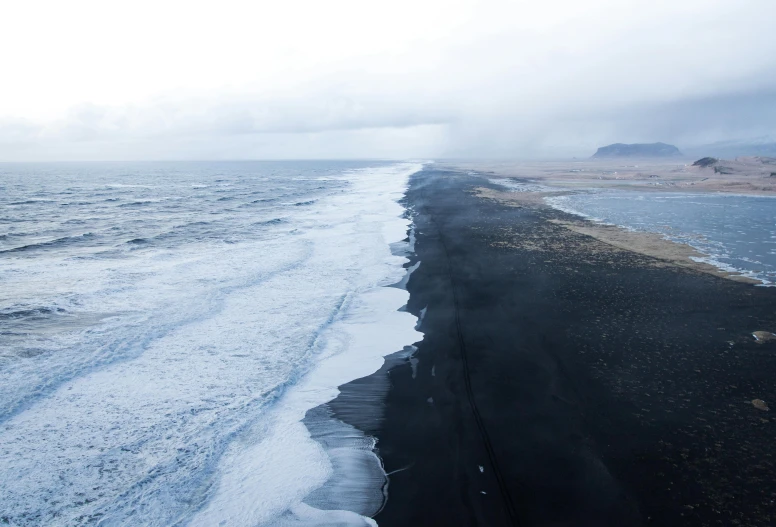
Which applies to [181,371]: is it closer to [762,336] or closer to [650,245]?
[762,336]

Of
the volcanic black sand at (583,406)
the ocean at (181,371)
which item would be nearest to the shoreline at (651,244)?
the volcanic black sand at (583,406)

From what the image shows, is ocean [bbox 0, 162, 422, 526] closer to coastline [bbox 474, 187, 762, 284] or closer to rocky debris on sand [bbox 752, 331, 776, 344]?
A: rocky debris on sand [bbox 752, 331, 776, 344]

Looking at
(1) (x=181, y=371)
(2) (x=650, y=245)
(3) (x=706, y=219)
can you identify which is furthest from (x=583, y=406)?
(3) (x=706, y=219)

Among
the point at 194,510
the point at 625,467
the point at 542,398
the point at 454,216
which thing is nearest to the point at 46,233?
the point at 454,216

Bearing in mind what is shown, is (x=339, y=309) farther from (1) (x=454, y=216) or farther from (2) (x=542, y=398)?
(1) (x=454, y=216)

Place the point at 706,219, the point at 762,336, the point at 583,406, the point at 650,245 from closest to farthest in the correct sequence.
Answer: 1. the point at 583,406
2. the point at 762,336
3. the point at 650,245
4. the point at 706,219

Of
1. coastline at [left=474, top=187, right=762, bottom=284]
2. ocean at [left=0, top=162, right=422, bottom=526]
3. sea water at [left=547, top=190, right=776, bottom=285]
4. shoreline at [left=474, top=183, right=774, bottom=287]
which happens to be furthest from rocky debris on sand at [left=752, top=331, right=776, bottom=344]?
ocean at [left=0, top=162, right=422, bottom=526]

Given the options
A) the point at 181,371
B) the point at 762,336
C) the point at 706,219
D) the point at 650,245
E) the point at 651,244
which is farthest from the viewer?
the point at 706,219
